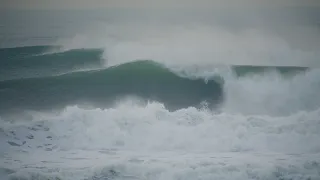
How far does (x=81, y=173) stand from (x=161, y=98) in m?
0.91

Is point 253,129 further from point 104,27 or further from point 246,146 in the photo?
point 104,27

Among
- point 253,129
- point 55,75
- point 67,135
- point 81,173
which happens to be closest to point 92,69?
point 55,75

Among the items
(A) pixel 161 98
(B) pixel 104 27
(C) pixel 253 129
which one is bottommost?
→ (C) pixel 253 129

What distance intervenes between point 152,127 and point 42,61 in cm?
112

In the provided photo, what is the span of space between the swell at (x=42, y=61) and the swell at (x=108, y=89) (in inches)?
2.7

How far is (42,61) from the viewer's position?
421 centimetres

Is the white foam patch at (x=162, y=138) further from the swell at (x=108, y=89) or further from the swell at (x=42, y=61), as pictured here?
the swell at (x=42, y=61)

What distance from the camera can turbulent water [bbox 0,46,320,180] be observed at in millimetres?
3975

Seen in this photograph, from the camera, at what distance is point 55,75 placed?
421 cm

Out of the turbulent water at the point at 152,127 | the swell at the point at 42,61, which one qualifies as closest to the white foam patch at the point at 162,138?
the turbulent water at the point at 152,127

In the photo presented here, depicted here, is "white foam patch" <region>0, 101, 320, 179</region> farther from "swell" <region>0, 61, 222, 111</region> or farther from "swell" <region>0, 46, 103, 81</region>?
"swell" <region>0, 46, 103, 81</region>

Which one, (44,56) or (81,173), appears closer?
(81,173)

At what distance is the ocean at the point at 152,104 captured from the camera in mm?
3988

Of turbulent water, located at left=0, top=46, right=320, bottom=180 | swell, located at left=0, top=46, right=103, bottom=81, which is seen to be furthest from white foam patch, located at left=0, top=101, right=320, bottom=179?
swell, located at left=0, top=46, right=103, bottom=81
